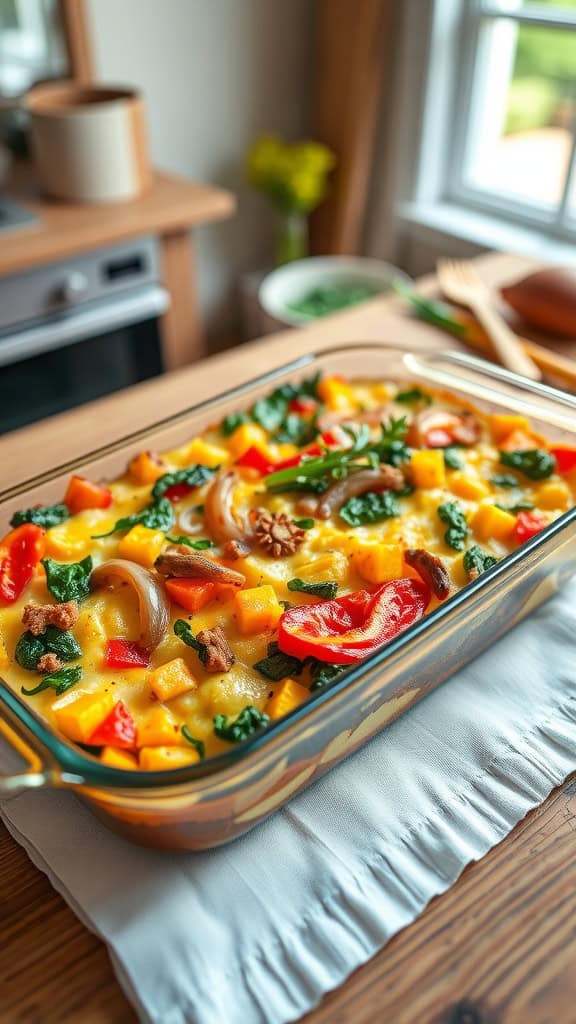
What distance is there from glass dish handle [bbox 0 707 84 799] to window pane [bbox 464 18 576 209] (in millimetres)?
2613

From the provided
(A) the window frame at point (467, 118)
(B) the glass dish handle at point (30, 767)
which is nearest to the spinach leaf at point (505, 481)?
(B) the glass dish handle at point (30, 767)

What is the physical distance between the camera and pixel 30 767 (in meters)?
0.75

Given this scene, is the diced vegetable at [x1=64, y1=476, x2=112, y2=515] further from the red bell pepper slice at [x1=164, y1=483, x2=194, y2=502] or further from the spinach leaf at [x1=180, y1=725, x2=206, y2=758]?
the spinach leaf at [x1=180, y1=725, x2=206, y2=758]

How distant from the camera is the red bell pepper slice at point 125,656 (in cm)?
97

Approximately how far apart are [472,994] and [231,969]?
0.69ft

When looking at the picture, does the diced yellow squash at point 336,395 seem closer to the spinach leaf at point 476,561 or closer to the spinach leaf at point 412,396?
the spinach leaf at point 412,396

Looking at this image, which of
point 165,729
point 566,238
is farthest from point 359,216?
point 165,729

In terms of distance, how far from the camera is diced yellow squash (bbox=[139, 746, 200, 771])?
2.76 feet

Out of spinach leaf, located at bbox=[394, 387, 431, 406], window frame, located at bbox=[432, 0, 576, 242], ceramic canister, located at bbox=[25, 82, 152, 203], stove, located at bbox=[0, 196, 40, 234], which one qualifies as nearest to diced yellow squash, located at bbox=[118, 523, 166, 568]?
spinach leaf, located at bbox=[394, 387, 431, 406]

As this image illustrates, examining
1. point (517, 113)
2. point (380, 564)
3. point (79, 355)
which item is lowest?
point (79, 355)

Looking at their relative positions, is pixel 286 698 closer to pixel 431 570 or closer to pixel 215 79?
pixel 431 570

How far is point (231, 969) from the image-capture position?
754mm

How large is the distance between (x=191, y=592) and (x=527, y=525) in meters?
0.47

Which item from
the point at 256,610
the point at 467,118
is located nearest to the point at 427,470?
the point at 256,610
